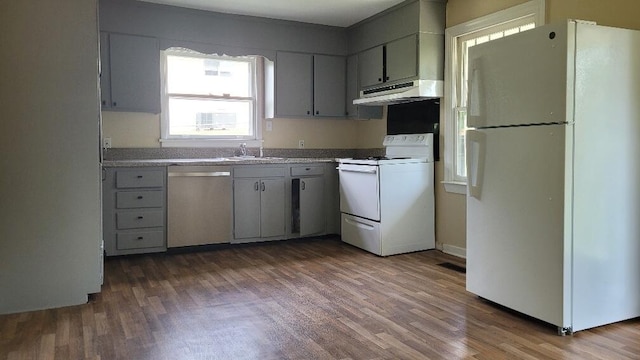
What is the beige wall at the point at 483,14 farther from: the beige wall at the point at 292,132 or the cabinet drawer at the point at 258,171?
the cabinet drawer at the point at 258,171

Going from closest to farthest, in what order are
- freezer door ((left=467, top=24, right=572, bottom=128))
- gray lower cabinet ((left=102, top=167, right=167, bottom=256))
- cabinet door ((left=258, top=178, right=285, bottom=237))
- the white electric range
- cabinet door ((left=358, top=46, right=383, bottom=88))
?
freezer door ((left=467, top=24, right=572, bottom=128)) < gray lower cabinet ((left=102, top=167, right=167, bottom=256)) < the white electric range < cabinet door ((left=258, top=178, right=285, bottom=237)) < cabinet door ((left=358, top=46, right=383, bottom=88))

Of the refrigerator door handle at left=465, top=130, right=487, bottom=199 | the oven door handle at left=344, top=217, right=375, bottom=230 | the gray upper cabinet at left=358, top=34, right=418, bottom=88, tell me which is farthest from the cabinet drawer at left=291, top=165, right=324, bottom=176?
the refrigerator door handle at left=465, top=130, right=487, bottom=199

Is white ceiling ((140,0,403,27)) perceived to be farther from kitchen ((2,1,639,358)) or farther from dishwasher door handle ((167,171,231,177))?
dishwasher door handle ((167,171,231,177))

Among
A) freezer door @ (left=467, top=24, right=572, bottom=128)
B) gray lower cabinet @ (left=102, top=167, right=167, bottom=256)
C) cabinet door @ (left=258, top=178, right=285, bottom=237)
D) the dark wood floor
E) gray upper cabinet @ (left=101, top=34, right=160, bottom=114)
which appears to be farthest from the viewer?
cabinet door @ (left=258, top=178, right=285, bottom=237)

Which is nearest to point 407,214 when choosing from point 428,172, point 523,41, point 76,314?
point 428,172

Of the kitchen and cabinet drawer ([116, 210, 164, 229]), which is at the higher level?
the kitchen

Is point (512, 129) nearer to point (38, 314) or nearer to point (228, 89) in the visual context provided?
point (38, 314)

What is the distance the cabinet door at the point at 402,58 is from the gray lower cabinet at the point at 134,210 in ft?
7.87

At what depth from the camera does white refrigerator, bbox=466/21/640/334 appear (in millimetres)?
2635

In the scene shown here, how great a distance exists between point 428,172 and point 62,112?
3.13 meters

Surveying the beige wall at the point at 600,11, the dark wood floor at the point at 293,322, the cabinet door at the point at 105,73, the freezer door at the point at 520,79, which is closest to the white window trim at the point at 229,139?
the cabinet door at the point at 105,73

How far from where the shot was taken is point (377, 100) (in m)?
5.09

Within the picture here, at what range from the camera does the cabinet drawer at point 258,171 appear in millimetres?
4895

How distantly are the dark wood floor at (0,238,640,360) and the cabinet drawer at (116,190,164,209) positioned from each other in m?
0.61
